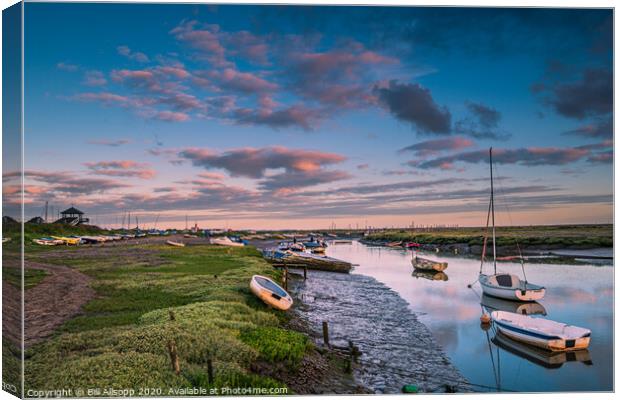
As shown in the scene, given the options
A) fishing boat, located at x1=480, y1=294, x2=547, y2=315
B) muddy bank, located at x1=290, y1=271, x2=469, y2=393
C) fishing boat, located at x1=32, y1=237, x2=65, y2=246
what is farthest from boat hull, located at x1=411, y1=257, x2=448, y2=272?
fishing boat, located at x1=32, y1=237, x2=65, y2=246

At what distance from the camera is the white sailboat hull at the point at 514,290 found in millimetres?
23078

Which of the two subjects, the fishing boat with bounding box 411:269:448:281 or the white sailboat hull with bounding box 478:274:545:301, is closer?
the white sailboat hull with bounding box 478:274:545:301

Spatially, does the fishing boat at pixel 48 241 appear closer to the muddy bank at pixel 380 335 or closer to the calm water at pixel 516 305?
the calm water at pixel 516 305

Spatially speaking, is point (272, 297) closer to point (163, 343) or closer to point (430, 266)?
point (163, 343)

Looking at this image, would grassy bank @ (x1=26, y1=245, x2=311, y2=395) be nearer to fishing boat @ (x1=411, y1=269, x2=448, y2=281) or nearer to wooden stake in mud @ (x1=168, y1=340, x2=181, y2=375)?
wooden stake in mud @ (x1=168, y1=340, x2=181, y2=375)

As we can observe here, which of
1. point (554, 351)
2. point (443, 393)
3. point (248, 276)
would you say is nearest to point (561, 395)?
point (443, 393)

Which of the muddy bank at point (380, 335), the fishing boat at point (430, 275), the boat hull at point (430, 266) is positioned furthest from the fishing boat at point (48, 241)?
the boat hull at point (430, 266)

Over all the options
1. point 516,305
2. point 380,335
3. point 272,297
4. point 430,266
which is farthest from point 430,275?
point 380,335

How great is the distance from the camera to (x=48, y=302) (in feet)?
54.7

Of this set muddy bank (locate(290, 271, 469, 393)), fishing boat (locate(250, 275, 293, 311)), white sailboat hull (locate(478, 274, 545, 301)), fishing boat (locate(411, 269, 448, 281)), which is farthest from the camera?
fishing boat (locate(411, 269, 448, 281))

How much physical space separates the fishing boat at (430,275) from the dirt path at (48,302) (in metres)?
22.2

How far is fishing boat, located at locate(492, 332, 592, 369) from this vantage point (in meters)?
13.5

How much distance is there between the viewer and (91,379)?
938 centimetres

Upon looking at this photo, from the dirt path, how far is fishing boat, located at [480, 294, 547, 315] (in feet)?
57.1
